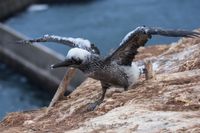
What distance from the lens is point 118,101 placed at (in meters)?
12.1

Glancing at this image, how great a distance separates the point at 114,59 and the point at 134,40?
0.61 meters

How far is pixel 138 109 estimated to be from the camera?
11.1 m

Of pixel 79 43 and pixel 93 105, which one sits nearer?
pixel 93 105

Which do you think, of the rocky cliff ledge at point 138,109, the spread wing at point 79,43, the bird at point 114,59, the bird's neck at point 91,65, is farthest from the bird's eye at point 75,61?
the rocky cliff ledge at point 138,109

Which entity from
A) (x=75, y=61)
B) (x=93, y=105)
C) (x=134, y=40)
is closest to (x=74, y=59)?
(x=75, y=61)

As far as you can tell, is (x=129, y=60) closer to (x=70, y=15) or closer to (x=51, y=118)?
(x=51, y=118)

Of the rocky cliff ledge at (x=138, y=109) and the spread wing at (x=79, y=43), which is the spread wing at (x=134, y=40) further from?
the rocky cliff ledge at (x=138, y=109)

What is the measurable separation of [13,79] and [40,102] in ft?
11.7

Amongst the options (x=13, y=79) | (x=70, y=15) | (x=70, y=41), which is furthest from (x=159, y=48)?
(x=70, y=15)

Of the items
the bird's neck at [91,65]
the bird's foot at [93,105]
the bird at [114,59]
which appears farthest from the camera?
the bird's foot at [93,105]

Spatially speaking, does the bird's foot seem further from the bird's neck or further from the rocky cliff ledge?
the bird's neck

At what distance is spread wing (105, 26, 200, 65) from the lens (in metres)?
11.3

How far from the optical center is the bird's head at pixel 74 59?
11.1 metres

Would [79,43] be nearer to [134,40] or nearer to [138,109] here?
[134,40]
